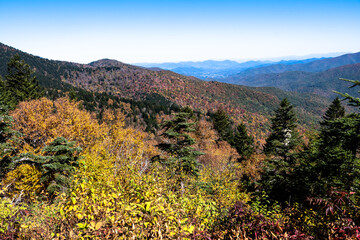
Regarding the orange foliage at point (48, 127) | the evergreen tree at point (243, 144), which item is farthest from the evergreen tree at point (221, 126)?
the orange foliage at point (48, 127)

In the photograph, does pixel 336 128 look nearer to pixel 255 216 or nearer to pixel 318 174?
pixel 318 174

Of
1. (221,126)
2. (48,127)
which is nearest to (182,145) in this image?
(48,127)

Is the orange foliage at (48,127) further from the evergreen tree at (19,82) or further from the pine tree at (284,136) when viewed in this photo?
the pine tree at (284,136)

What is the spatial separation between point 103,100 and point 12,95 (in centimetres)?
7194

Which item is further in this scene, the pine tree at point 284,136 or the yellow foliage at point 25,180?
the pine tree at point 284,136

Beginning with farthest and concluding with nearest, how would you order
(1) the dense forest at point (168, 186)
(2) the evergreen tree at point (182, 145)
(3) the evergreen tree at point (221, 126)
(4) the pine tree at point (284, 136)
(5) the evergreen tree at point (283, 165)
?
(3) the evergreen tree at point (221, 126) → (4) the pine tree at point (284, 136) → (5) the evergreen tree at point (283, 165) → (2) the evergreen tree at point (182, 145) → (1) the dense forest at point (168, 186)

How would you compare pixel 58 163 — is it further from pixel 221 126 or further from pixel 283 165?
pixel 221 126

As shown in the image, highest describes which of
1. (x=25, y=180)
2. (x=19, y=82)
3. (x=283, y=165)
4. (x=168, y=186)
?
(x=19, y=82)

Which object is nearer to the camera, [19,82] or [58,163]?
[58,163]

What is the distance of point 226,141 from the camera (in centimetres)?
5747

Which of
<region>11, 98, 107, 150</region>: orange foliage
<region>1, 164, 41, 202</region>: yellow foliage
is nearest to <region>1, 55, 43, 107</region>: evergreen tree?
<region>11, 98, 107, 150</region>: orange foliage

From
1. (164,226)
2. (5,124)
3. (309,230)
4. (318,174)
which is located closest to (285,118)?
(318,174)

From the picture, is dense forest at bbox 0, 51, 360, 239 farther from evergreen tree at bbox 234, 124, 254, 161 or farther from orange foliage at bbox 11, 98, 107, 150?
evergreen tree at bbox 234, 124, 254, 161

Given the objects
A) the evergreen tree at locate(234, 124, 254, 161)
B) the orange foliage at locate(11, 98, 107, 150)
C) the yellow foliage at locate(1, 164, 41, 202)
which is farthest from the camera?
the evergreen tree at locate(234, 124, 254, 161)
